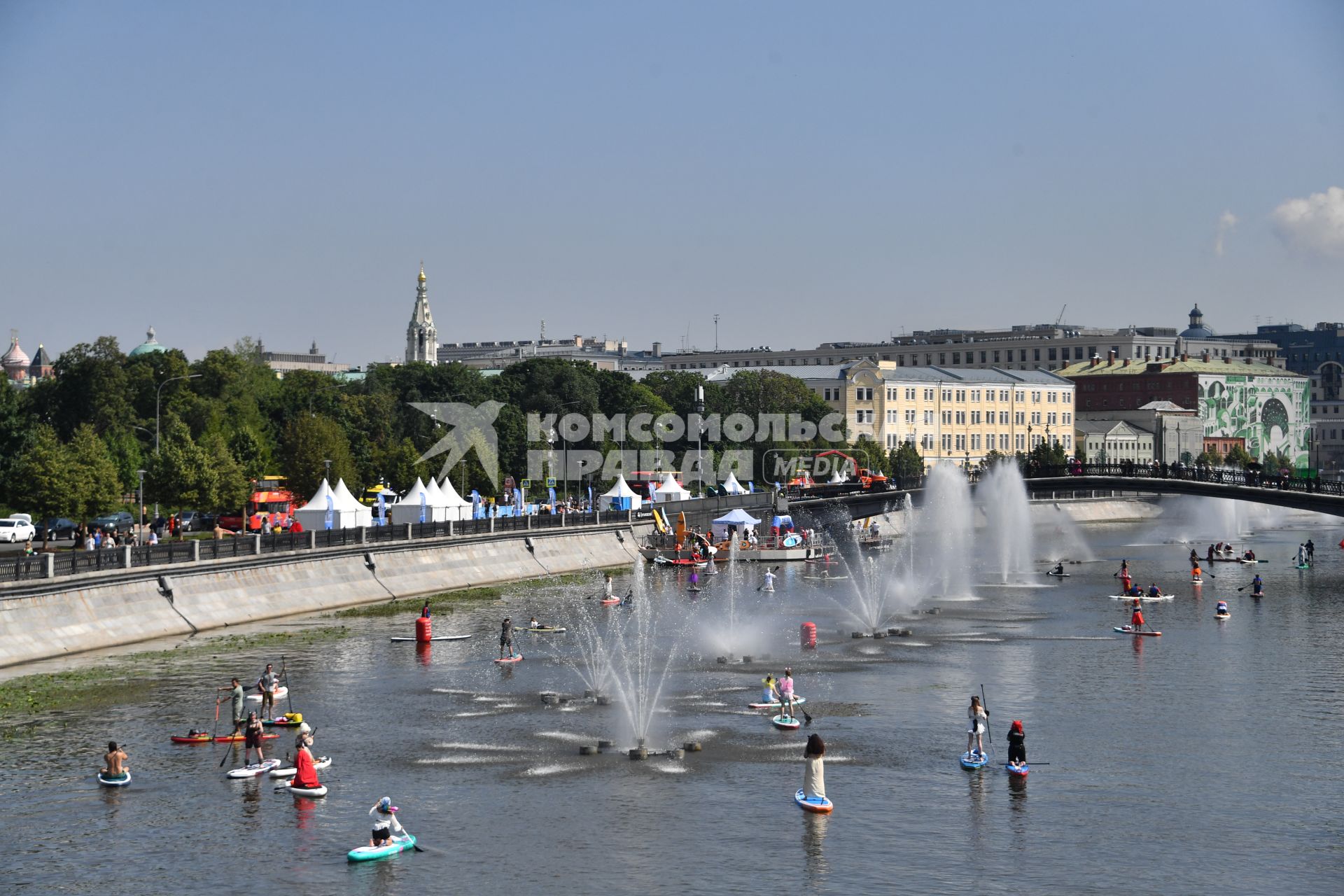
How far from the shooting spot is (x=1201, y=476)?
11644 cm

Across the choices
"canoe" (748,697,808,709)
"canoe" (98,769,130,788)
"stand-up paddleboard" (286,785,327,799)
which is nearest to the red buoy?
"canoe" (748,697,808,709)

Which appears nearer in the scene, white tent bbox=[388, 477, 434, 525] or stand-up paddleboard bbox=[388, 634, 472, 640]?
stand-up paddleboard bbox=[388, 634, 472, 640]

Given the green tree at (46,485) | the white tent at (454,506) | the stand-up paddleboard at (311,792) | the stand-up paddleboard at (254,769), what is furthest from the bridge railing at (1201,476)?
the stand-up paddleboard at (311,792)

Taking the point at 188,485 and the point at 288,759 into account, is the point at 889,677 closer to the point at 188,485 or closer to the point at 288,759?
the point at 288,759

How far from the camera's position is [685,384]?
193875 mm

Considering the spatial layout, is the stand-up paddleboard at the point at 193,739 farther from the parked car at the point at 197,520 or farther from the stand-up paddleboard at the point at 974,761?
the parked car at the point at 197,520

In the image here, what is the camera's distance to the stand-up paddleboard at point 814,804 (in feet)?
117

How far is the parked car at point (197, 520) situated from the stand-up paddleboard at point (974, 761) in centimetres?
7211

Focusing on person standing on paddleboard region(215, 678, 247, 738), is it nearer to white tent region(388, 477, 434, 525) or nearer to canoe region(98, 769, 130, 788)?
canoe region(98, 769, 130, 788)

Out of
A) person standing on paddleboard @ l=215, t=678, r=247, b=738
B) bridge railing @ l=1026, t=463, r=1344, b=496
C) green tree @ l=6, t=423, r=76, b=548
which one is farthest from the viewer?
bridge railing @ l=1026, t=463, r=1344, b=496

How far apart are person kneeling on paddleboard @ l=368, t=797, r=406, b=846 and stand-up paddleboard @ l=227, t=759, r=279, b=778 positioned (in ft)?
24.2

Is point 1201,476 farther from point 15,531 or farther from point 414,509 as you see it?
point 15,531

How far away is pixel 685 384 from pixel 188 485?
348 feet

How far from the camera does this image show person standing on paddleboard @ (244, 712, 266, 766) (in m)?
40.4
